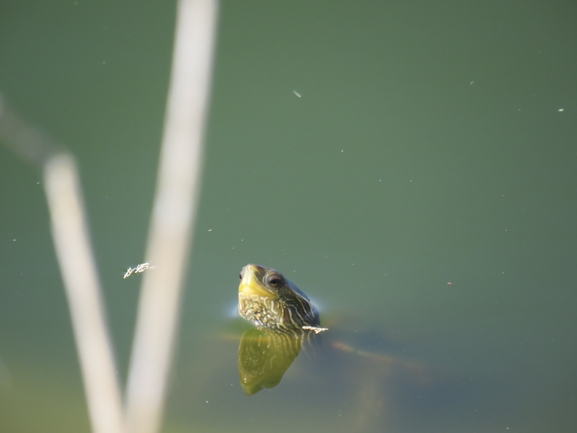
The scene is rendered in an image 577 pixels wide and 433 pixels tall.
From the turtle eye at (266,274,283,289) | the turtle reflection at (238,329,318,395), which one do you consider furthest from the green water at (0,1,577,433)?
the turtle eye at (266,274,283,289)

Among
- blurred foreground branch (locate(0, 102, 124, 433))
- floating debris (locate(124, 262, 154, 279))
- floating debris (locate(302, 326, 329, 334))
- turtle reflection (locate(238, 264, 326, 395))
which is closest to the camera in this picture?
blurred foreground branch (locate(0, 102, 124, 433))

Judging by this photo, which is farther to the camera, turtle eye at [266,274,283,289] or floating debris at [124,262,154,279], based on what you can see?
floating debris at [124,262,154,279]

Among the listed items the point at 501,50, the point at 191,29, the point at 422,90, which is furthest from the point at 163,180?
the point at 501,50

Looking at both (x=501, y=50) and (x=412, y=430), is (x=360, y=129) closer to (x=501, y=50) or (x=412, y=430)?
(x=501, y=50)

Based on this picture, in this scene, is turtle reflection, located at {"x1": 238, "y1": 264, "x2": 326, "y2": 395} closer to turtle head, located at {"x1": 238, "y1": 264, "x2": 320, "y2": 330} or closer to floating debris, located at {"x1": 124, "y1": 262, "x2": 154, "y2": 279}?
turtle head, located at {"x1": 238, "y1": 264, "x2": 320, "y2": 330}

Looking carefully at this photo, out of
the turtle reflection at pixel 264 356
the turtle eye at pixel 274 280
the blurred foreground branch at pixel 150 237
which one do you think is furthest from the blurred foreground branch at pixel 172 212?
the turtle eye at pixel 274 280

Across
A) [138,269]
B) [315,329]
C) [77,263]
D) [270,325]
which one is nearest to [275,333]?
[270,325]

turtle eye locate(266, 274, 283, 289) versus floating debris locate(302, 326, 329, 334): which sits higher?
turtle eye locate(266, 274, 283, 289)
